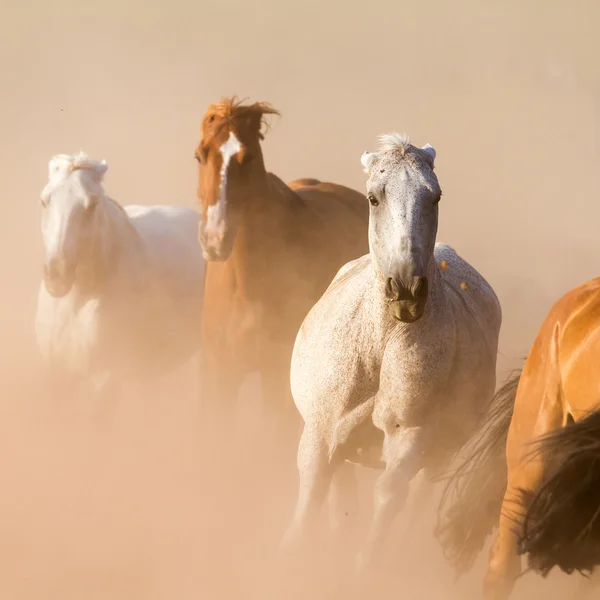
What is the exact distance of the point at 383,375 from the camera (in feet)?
13.6

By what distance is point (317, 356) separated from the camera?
4328 millimetres

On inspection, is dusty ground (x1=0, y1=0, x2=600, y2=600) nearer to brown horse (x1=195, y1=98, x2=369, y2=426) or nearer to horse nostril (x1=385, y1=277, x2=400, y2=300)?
brown horse (x1=195, y1=98, x2=369, y2=426)

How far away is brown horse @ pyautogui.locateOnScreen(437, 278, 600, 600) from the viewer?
3.27 m

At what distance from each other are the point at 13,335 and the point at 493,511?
567 cm

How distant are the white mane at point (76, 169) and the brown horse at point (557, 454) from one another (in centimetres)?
336

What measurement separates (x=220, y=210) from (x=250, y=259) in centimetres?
43

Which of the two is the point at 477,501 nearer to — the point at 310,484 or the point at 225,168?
the point at 310,484

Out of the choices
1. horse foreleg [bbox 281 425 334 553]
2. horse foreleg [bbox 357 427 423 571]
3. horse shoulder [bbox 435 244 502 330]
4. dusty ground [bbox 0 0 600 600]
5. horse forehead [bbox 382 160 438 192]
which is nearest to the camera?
horse forehead [bbox 382 160 438 192]

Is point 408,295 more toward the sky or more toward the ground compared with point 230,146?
more toward the ground

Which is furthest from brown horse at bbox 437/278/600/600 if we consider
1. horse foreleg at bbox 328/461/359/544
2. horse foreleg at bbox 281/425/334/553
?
horse foreleg at bbox 328/461/359/544

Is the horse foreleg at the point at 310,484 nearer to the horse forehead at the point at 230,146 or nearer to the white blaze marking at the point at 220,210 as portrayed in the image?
the white blaze marking at the point at 220,210

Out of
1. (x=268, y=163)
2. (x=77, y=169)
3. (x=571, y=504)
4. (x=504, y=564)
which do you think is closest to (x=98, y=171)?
(x=77, y=169)

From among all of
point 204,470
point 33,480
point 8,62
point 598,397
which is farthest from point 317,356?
point 8,62

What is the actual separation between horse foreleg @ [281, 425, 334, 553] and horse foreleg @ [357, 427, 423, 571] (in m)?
0.23
